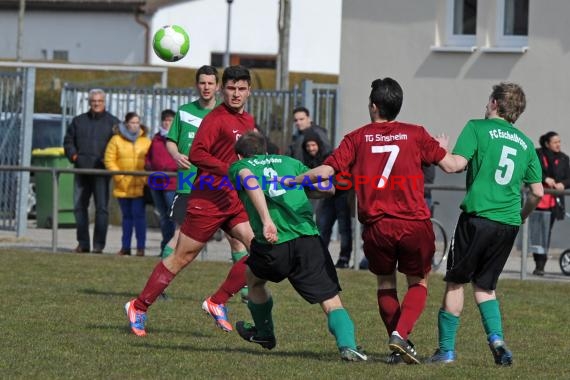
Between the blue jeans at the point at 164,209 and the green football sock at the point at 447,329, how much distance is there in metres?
8.84

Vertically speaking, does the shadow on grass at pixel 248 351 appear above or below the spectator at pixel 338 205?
below

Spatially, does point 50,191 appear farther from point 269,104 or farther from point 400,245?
point 400,245

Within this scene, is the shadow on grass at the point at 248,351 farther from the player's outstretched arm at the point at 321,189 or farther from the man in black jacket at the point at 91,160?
the man in black jacket at the point at 91,160

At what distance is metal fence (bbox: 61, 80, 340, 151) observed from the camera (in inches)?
886

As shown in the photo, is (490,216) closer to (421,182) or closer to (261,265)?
(421,182)

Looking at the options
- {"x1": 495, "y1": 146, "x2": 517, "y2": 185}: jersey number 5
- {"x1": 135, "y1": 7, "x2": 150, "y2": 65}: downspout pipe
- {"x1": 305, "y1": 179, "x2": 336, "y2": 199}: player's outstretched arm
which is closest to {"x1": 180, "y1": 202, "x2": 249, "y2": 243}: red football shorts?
{"x1": 305, "y1": 179, "x2": 336, "y2": 199}: player's outstretched arm

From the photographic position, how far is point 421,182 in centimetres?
918

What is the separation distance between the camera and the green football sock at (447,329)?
9.38m

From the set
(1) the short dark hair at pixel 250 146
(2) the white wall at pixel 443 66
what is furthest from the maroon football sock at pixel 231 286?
(2) the white wall at pixel 443 66

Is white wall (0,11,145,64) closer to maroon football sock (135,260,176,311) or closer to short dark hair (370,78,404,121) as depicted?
maroon football sock (135,260,176,311)

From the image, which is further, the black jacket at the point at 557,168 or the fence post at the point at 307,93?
the fence post at the point at 307,93

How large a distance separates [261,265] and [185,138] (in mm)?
2880

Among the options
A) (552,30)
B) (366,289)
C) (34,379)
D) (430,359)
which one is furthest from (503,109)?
(552,30)

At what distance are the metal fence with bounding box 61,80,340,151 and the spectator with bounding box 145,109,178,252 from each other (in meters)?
3.91
